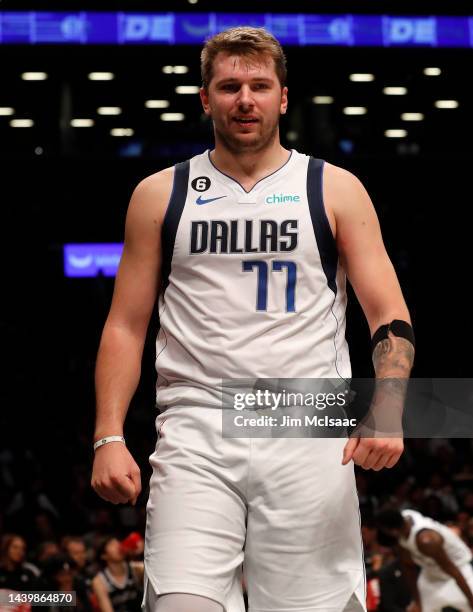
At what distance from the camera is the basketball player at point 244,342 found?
3.08 m

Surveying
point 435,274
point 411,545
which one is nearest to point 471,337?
point 435,274

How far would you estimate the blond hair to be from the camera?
3.40m

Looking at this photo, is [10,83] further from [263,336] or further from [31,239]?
[263,336]

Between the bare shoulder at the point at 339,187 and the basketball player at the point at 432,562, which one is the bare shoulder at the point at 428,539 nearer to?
the basketball player at the point at 432,562

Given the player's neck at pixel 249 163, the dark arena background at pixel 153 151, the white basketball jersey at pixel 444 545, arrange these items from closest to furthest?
the player's neck at pixel 249 163 < the white basketball jersey at pixel 444 545 < the dark arena background at pixel 153 151

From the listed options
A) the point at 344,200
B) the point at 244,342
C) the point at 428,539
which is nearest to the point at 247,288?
the point at 244,342

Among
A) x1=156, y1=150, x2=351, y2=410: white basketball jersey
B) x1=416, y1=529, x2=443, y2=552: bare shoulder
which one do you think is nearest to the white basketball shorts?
x1=156, y1=150, x2=351, y2=410: white basketball jersey

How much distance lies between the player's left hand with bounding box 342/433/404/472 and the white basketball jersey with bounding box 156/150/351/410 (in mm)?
325

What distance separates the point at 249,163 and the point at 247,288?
17.3 inches

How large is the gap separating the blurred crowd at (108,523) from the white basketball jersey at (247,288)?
10.8 feet

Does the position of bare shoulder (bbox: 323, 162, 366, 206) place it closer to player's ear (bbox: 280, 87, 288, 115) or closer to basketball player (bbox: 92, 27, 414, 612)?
basketball player (bbox: 92, 27, 414, 612)

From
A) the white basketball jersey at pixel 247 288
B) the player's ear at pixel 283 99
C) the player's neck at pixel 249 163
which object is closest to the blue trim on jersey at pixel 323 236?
the white basketball jersey at pixel 247 288

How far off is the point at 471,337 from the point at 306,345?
18834mm

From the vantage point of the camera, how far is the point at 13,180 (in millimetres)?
21469
